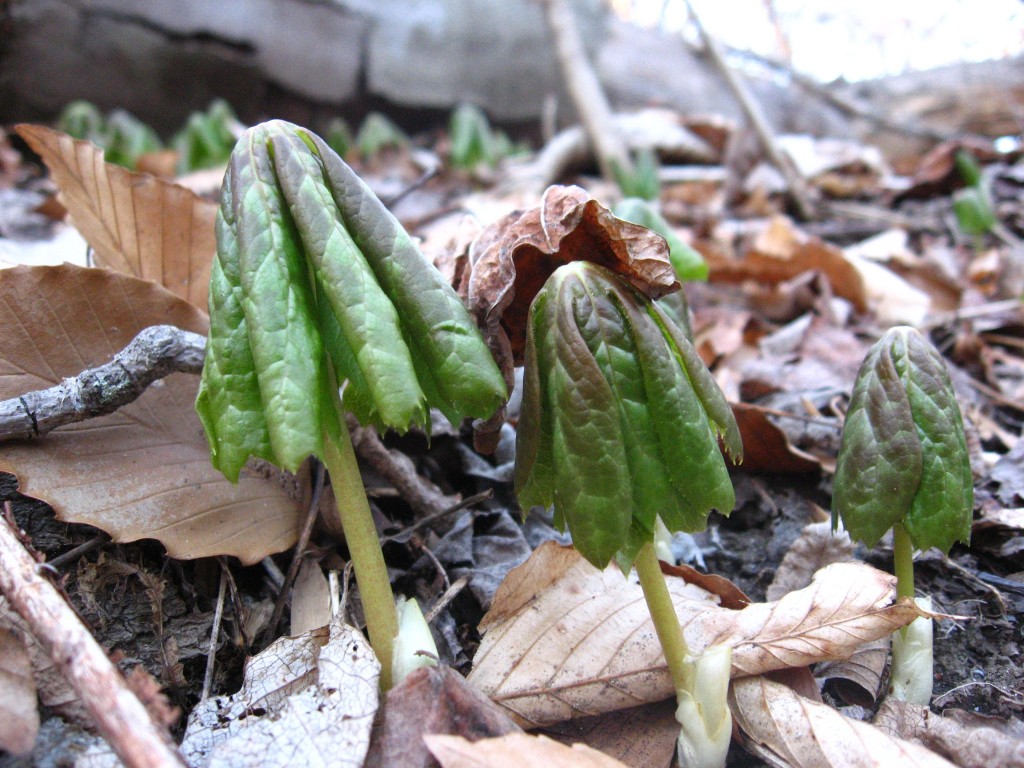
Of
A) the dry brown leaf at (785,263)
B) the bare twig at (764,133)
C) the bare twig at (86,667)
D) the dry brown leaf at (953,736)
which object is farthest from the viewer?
the bare twig at (764,133)

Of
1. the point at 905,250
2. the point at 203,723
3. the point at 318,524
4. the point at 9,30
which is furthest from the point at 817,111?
the point at 203,723

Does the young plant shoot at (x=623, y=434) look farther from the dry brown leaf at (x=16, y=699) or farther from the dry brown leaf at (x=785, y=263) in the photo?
the dry brown leaf at (x=785, y=263)

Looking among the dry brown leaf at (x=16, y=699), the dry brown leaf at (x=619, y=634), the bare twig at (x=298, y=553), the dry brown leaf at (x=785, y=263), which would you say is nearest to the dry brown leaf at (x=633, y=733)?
the dry brown leaf at (x=619, y=634)

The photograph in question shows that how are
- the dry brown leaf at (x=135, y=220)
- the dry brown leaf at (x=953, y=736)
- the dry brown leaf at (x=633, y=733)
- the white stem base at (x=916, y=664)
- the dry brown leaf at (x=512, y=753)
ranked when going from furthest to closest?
the dry brown leaf at (x=135, y=220), the white stem base at (x=916, y=664), the dry brown leaf at (x=633, y=733), the dry brown leaf at (x=953, y=736), the dry brown leaf at (x=512, y=753)

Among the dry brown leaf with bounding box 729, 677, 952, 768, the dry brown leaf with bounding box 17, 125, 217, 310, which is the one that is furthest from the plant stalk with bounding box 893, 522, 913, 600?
the dry brown leaf with bounding box 17, 125, 217, 310

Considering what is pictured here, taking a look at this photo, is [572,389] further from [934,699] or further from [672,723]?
[934,699]

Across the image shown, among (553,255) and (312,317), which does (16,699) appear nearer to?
(312,317)
